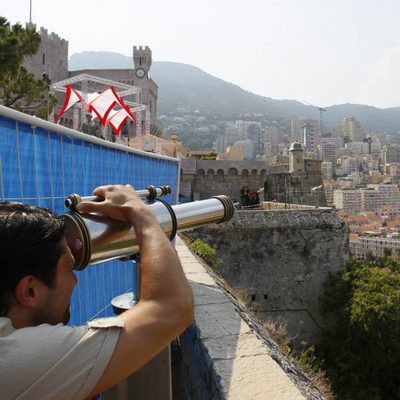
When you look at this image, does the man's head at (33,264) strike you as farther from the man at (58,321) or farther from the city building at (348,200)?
the city building at (348,200)

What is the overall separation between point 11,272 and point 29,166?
156 cm

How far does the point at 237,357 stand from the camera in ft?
8.06

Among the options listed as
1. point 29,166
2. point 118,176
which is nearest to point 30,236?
point 29,166

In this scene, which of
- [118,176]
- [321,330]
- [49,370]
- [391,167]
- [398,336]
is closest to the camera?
[49,370]

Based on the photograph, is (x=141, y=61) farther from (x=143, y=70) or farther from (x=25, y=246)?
(x=25, y=246)

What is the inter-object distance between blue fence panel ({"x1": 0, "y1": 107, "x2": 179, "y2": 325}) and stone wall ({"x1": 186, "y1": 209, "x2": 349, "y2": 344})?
9428mm

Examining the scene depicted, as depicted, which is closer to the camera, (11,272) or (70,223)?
(11,272)

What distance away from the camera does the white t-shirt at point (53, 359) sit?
0.84 meters

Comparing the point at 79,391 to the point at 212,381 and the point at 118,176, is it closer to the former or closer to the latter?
the point at 212,381

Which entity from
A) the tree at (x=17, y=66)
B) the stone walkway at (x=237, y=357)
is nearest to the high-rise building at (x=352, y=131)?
the tree at (x=17, y=66)

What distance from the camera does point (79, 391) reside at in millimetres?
887

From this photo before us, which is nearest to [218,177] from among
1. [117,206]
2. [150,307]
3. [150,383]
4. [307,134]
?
[150,383]

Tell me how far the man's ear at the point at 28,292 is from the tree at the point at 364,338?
10.5m

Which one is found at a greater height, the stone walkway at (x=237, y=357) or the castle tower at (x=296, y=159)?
the castle tower at (x=296, y=159)
